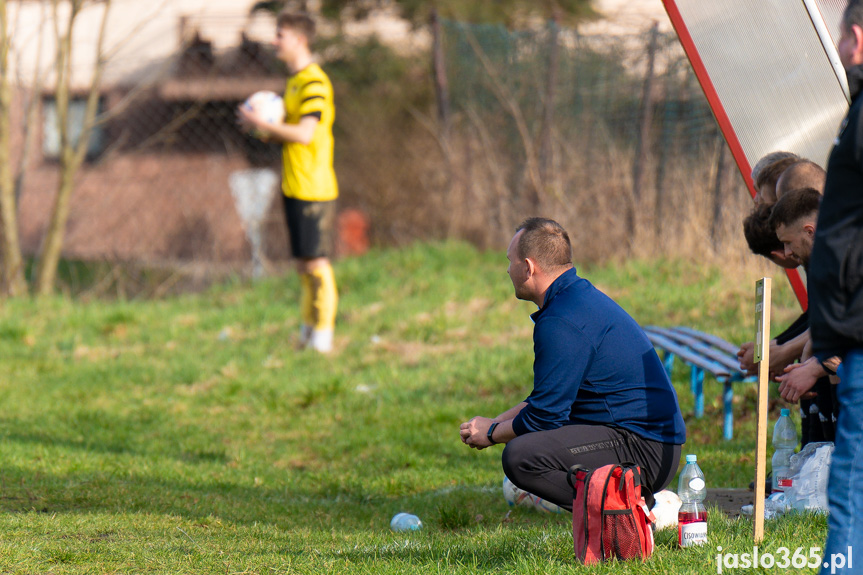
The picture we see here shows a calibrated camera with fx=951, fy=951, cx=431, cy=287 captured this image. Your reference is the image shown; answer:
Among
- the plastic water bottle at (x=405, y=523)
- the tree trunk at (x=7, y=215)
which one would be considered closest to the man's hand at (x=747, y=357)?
the plastic water bottle at (x=405, y=523)

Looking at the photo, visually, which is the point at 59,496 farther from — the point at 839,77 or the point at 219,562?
the point at 839,77

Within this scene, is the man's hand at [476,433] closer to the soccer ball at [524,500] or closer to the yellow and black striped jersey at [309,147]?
the soccer ball at [524,500]

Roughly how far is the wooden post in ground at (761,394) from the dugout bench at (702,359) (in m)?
1.95

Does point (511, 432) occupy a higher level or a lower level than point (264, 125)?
lower

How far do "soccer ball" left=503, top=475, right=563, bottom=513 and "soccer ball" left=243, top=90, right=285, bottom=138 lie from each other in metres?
4.28

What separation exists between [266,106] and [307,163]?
589 millimetres

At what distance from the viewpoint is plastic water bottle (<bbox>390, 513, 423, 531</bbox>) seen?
14.9 ft

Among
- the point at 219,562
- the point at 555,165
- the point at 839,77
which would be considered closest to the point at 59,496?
the point at 219,562

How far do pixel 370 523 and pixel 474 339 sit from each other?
414 centimetres

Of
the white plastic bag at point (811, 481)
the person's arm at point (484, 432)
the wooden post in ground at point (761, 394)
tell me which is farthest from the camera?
the white plastic bag at point (811, 481)

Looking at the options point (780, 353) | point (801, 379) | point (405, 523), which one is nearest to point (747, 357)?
point (780, 353)

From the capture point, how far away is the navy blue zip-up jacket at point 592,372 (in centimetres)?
365

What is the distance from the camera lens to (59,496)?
486 cm

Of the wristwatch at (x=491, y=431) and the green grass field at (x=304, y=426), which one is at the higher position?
the wristwatch at (x=491, y=431)
